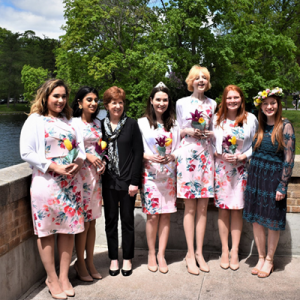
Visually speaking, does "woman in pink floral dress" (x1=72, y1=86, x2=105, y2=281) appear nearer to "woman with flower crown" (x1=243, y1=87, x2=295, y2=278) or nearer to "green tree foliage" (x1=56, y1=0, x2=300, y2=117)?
"woman with flower crown" (x1=243, y1=87, x2=295, y2=278)

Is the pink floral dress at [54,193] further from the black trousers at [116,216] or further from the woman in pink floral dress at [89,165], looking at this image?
the black trousers at [116,216]

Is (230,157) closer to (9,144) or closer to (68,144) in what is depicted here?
(68,144)

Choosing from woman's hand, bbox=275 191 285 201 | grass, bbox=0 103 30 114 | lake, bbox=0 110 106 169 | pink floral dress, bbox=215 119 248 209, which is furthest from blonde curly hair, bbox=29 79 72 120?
grass, bbox=0 103 30 114

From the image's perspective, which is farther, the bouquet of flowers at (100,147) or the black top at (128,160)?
the black top at (128,160)

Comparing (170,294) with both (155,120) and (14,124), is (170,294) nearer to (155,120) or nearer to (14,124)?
(155,120)

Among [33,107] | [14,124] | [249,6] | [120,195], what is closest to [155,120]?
[120,195]

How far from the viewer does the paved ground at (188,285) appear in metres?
4.06

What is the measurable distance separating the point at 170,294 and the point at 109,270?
908 mm

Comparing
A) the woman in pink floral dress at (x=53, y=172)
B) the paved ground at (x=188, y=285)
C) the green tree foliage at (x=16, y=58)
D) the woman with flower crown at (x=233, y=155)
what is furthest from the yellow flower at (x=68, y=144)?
the green tree foliage at (x=16, y=58)

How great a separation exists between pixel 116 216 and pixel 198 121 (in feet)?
4.80

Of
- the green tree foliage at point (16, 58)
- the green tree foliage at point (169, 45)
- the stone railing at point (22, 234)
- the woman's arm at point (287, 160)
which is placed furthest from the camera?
the green tree foliage at point (16, 58)

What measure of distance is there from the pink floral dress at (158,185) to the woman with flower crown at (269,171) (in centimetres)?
92

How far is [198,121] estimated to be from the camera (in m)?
4.52

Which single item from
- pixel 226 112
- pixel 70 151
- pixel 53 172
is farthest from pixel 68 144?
pixel 226 112
